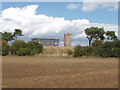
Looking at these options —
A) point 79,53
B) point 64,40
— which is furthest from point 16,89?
point 64,40

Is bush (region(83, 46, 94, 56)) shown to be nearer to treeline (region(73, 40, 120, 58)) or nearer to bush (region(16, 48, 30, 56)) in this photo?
treeline (region(73, 40, 120, 58))

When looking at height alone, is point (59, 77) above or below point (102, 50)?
below

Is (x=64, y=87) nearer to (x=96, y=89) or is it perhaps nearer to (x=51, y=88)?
(x=51, y=88)

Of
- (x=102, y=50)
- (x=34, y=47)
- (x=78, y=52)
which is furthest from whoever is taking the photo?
(x=34, y=47)

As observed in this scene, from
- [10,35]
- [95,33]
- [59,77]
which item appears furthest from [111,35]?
[59,77]

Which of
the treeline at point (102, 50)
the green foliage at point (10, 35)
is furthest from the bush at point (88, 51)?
the green foliage at point (10, 35)

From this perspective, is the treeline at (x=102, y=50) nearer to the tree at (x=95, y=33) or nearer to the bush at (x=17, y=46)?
the bush at (x=17, y=46)

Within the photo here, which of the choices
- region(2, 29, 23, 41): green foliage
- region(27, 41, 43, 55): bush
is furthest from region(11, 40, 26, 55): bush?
region(2, 29, 23, 41): green foliage

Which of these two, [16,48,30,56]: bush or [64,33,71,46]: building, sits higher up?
[64,33,71,46]: building

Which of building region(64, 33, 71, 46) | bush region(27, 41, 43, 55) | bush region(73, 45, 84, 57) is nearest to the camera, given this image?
bush region(73, 45, 84, 57)

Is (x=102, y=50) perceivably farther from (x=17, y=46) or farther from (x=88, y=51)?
(x=17, y=46)

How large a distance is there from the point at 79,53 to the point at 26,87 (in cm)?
3013

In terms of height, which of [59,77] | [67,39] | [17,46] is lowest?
[59,77]

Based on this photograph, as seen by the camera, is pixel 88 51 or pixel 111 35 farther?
pixel 111 35
